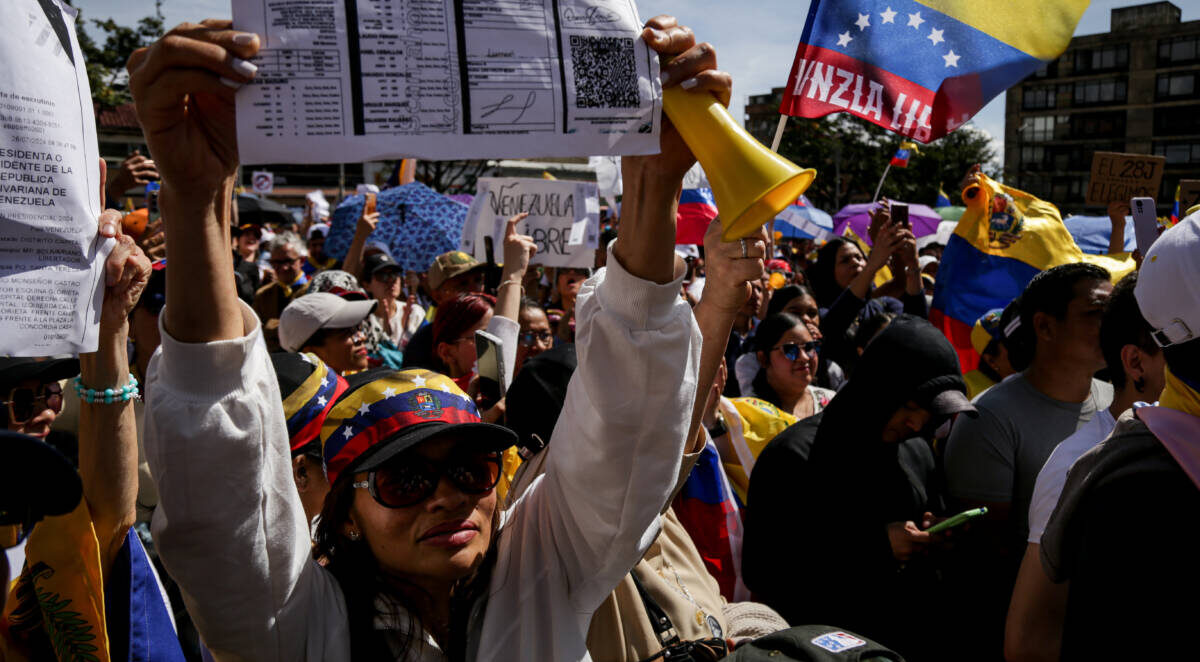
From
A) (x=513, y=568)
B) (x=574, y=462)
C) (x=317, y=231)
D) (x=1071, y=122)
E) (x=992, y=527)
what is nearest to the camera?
(x=574, y=462)

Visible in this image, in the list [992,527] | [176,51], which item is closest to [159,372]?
[176,51]

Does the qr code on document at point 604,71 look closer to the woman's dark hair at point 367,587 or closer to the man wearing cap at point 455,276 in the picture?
the woman's dark hair at point 367,587

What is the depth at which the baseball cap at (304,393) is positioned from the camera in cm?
275

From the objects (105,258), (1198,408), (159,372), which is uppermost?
(105,258)

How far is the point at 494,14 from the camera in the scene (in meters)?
1.47

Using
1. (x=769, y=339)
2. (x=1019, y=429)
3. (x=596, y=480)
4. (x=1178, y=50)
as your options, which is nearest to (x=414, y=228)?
(x=769, y=339)

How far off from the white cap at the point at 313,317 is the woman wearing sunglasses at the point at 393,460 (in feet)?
7.75

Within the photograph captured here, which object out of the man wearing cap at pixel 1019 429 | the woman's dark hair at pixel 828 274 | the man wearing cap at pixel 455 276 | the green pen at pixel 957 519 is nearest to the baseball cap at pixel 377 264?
the man wearing cap at pixel 455 276

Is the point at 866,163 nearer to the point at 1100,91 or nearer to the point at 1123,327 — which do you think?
the point at 1123,327

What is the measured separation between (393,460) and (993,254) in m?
4.51

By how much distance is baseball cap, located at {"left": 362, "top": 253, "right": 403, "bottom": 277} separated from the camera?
6926mm

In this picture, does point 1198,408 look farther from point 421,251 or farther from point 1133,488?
point 421,251

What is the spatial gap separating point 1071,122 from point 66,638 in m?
85.0

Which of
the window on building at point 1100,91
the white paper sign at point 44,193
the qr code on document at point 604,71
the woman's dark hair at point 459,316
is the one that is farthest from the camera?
the window on building at point 1100,91
